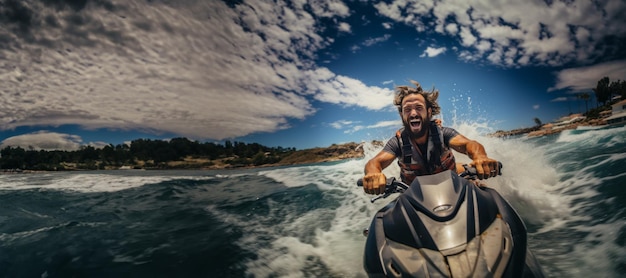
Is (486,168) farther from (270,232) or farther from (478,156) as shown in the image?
(270,232)

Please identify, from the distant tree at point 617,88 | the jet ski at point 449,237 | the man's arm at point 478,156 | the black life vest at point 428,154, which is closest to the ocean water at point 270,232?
the man's arm at point 478,156

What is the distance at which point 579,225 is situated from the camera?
3.91m

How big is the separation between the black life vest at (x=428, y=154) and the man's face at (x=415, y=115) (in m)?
0.14

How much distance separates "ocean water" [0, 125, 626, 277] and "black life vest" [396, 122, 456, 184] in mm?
1641

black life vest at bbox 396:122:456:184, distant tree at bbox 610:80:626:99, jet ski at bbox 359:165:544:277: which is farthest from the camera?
distant tree at bbox 610:80:626:99

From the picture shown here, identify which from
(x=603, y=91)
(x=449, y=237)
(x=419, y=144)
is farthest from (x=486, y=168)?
(x=603, y=91)

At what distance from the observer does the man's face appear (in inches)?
147

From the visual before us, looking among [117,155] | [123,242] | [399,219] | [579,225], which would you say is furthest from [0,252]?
[117,155]

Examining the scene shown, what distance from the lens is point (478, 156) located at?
318 cm

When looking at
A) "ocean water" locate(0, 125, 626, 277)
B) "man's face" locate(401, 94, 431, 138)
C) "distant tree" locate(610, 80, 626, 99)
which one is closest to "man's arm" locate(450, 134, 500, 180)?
"man's face" locate(401, 94, 431, 138)

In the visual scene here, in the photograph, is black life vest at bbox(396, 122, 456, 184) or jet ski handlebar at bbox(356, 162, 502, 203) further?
black life vest at bbox(396, 122, 456, 184)

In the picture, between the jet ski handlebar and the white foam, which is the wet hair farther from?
the white foam

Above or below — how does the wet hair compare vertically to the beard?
above

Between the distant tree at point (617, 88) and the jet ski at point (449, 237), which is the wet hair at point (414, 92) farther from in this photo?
the distant tree at point (617, 88)
